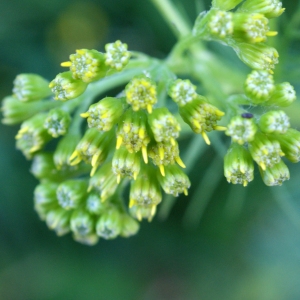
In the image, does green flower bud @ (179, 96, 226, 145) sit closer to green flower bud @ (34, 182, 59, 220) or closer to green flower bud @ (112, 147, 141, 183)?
green flower bud @ (112, 147, 141, 183)

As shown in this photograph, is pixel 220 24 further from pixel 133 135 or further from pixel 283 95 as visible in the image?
pixel 133 135

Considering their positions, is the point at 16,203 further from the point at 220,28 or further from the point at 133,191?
the point at 220,28

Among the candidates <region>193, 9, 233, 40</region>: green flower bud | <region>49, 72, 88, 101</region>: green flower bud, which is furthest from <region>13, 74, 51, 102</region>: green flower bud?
<region>193, 9, 233, 40</region>: green flower bud

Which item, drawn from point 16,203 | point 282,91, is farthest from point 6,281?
point 282,91

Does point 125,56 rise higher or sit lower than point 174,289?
higher

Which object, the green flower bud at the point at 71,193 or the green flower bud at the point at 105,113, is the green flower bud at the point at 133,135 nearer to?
the green flower bud at the point at 105,113

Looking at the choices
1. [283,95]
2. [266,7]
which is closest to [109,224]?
[283,95]
